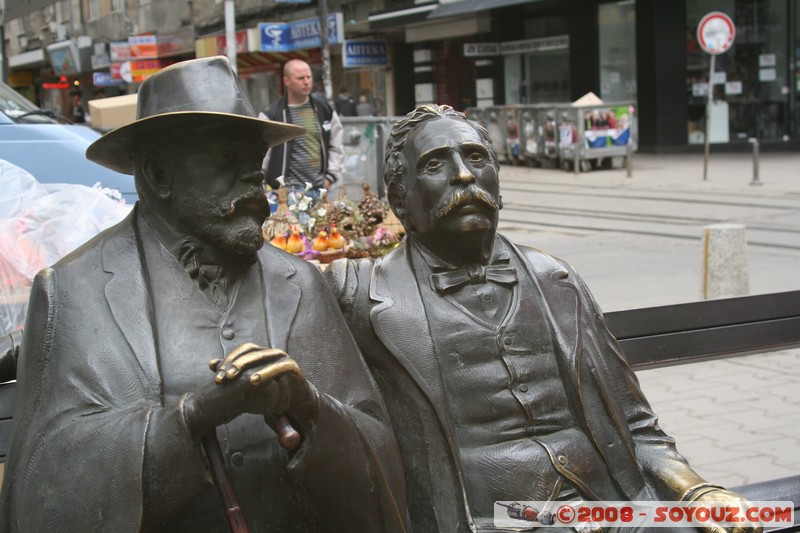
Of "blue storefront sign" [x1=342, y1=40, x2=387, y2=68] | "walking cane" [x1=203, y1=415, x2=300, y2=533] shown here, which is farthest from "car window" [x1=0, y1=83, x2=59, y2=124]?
"blue storefront sign" [x1=342, y1=40, x2=387, y2=68]

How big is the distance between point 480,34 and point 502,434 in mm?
24332

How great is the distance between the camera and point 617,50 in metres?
23.1

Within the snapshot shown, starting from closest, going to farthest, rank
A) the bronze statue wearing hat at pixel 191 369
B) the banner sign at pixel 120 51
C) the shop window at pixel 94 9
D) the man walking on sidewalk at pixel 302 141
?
the bronze statue wearing hat at pixel 191 369 < the man walking on sidewalk at pixel 302 141 < the banner sign at pixel 120 51 < the shop window at pixel 94 9

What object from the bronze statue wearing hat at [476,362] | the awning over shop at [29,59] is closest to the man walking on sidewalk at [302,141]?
the bronze statue wearing hat at [476,362]

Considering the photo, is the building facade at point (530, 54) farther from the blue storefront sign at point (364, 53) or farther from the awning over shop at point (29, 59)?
the awning over shop at point (29, 59)

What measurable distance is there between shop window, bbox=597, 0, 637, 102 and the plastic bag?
19.4 metres

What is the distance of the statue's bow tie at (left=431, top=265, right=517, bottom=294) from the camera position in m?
2.72

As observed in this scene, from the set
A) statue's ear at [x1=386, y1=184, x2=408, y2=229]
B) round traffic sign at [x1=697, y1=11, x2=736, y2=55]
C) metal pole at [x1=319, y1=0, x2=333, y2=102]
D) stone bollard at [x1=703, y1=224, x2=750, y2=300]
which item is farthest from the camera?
metal pole at [x1=319, y1=0, x2=333, y2=102]

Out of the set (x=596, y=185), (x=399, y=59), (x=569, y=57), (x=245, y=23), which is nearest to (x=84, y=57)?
(x=245, y=23)

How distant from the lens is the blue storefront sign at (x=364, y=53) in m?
28.0

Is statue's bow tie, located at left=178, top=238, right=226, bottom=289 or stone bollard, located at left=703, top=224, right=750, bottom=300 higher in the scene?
statue's bow tie, located at left=178, top=238, right=226, bottom=289

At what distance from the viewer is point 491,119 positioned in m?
21.6

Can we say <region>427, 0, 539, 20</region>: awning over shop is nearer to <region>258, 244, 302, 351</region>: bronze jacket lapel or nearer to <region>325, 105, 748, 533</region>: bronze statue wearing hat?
<region>325, 105, 748, 533</region>: bronze statue wearing hat

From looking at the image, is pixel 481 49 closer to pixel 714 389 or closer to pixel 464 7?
pixel 464 7
